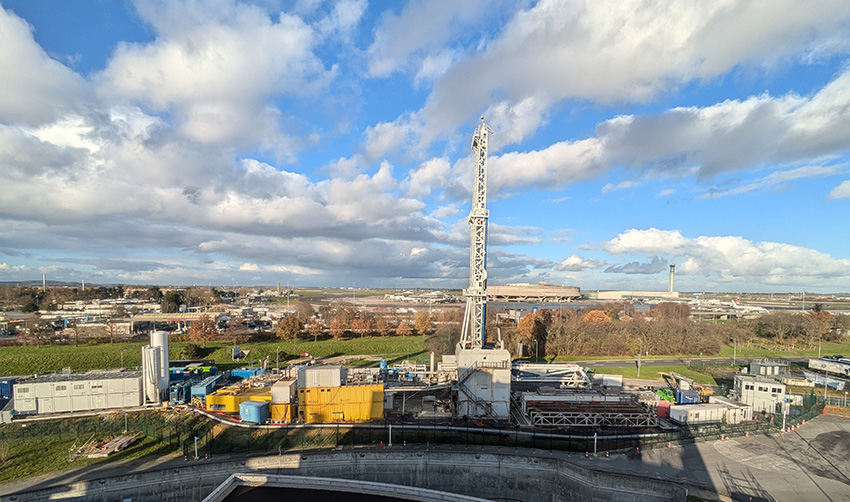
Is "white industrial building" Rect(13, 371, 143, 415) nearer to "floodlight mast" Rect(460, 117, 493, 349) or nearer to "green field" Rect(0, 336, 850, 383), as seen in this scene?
"green field" Rect(0, 336, 850, 383)

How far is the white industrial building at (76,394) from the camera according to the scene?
2205cm

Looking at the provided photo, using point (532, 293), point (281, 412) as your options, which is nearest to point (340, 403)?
point (281, 412)

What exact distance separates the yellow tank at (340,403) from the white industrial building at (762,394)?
24812mm

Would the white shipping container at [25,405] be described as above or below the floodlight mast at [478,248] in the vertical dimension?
below

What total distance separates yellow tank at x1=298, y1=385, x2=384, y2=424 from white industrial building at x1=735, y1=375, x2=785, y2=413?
Answer: 2481cm

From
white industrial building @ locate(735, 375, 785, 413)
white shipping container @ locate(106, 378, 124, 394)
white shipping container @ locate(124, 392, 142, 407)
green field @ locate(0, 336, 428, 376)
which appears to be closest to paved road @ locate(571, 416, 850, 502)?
white industrial building @ locate(735, 375, 785, 413)

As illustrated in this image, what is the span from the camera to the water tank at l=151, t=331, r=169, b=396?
23719 mm

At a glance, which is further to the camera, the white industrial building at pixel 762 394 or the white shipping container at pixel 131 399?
the white industrial building at pixel 762 394

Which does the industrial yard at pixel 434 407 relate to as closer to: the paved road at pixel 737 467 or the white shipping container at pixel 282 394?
the white shipping container at pixel 282 394

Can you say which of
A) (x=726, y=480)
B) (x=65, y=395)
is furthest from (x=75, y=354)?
(x=726, y=480)

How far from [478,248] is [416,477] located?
50.8ft

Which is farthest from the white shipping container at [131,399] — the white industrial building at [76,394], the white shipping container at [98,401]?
the white shipping container at [98,401]

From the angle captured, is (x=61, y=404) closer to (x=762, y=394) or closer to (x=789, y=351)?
(x=762, y=394)

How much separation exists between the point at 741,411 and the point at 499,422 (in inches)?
582
